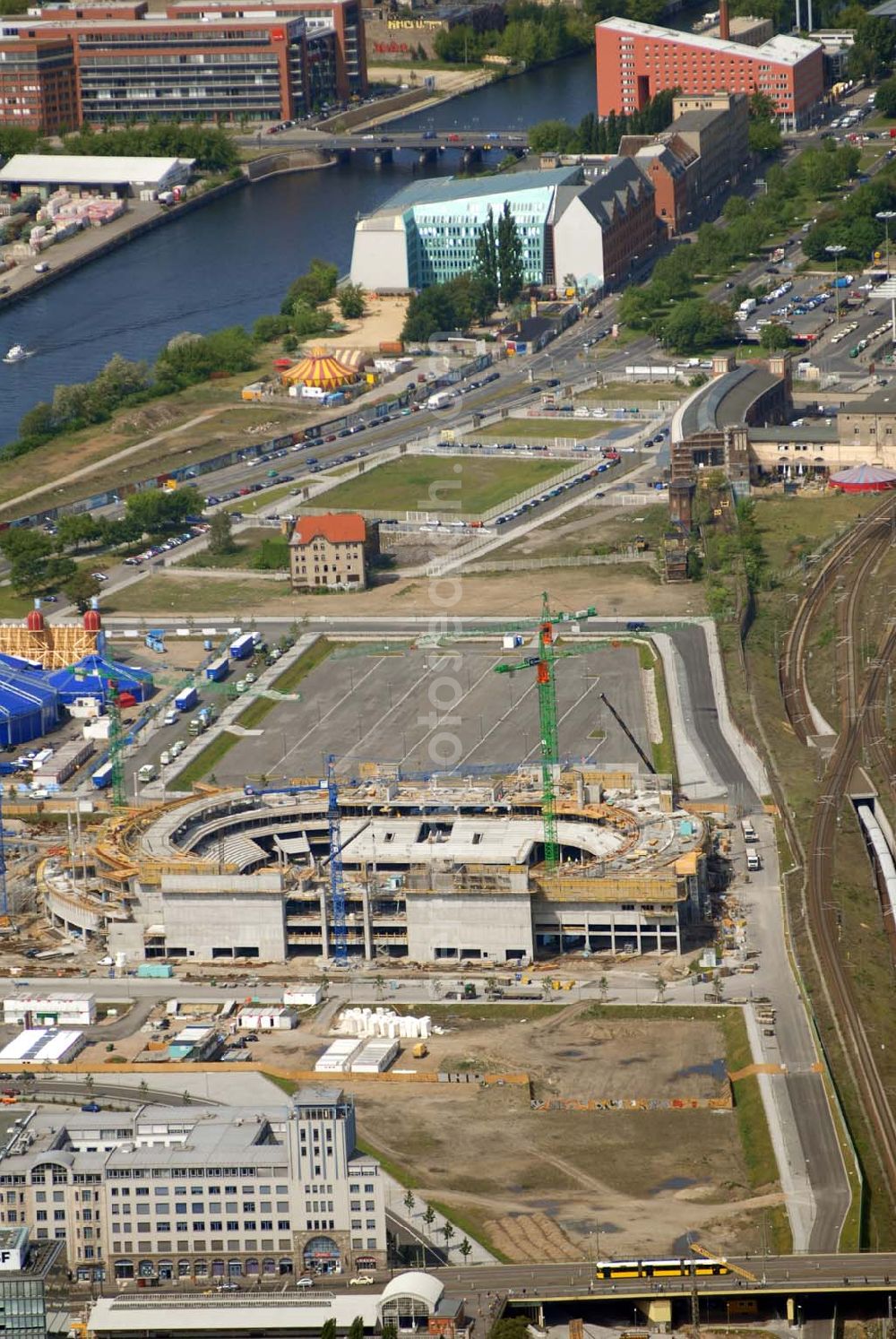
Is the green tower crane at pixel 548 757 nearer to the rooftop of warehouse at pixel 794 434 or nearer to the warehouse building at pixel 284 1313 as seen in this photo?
the warehouse building at pixel 284 1313

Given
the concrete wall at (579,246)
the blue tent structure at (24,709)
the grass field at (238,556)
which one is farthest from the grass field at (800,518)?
the concrete wall at (579,246)

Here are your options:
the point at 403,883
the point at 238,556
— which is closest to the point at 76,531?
the point at 238,556

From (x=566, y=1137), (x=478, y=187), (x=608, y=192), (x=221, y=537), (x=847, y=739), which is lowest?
(x=566, y=1137)

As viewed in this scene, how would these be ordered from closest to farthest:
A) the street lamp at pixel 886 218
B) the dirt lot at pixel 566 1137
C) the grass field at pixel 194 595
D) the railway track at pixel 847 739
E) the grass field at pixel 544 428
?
the dirt lot at pixel 566 1137 < the railway track at pixel 847 739 < the grass field at pixel 194 595 < the grass field at pixel 544 428 < the street lamp at pixel 886 218

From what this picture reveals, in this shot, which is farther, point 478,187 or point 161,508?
point 478,187

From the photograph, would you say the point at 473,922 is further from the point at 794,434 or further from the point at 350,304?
the point at 350,304

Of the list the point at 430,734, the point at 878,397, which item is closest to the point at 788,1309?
the point at 430,734

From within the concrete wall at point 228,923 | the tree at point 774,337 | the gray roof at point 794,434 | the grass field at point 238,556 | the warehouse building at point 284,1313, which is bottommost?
the warehouse building at point 284,1313
